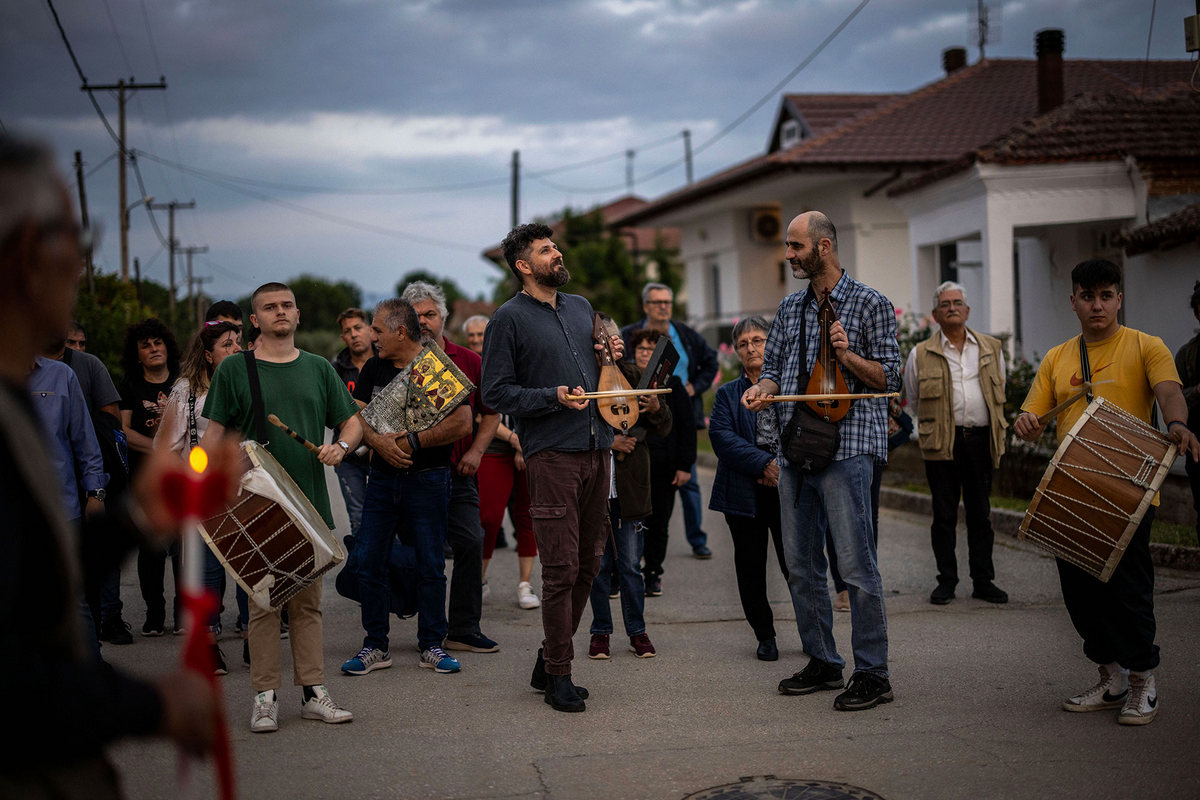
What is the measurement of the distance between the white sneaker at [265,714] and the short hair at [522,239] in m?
2.42

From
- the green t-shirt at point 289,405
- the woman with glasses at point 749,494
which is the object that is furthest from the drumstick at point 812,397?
the green t-shirt at point 289,405

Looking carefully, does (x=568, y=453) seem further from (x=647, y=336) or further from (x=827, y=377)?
(x=647, y=336)

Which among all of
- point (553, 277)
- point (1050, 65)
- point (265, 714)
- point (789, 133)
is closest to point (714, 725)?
point (265, 714)

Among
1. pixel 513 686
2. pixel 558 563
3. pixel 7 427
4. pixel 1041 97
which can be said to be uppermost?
pixel 1041 97

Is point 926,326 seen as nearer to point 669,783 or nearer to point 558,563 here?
point 558,563

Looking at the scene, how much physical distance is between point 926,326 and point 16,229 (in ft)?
42.6

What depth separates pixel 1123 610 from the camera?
206 inches

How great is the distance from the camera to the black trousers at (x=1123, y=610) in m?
5.16

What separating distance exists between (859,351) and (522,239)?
1.83m

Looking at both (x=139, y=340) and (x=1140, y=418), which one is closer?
(x=1140, y=418)

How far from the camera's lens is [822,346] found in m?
5.77

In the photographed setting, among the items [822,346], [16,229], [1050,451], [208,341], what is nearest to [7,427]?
[16,229]

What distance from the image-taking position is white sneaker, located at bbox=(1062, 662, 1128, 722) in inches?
211

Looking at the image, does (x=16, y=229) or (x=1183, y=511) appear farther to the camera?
(x=1183, y=511)
